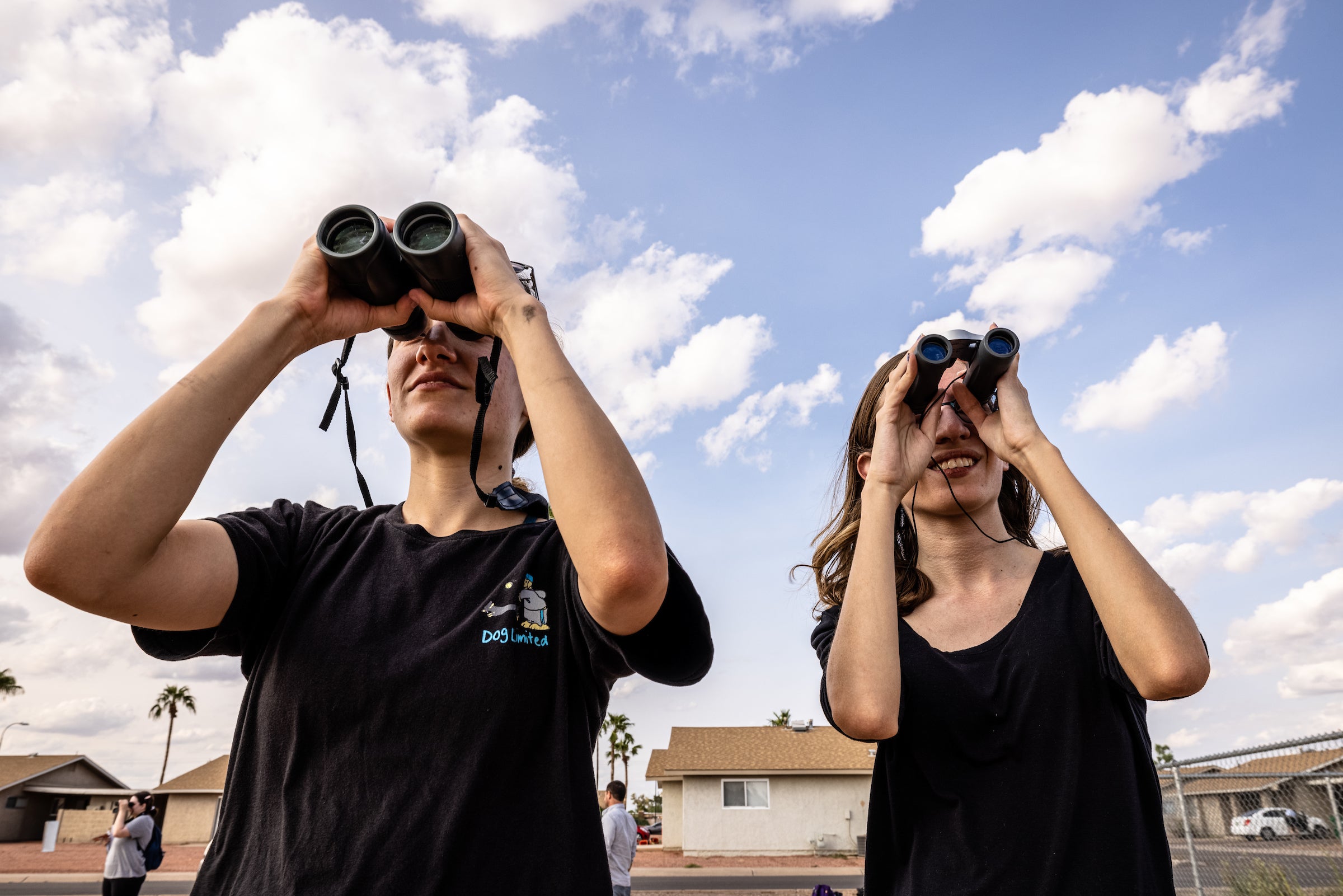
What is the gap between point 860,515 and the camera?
2617 mm

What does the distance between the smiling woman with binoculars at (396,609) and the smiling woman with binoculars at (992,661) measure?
872mm

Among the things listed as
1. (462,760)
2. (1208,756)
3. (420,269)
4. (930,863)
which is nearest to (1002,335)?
(930,863)

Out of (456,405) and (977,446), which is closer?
(456,405)

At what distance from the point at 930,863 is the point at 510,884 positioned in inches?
43.8

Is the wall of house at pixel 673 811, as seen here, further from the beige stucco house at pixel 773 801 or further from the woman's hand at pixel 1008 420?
the woman's hand at pixel 1008 420

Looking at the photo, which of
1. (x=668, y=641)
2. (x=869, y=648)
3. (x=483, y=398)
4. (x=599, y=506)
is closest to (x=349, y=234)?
(x=483, y=398)

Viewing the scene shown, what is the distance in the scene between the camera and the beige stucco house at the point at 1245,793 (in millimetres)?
5500

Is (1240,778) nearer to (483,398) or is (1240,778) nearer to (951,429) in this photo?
(951,429)

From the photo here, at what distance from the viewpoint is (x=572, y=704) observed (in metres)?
1.50

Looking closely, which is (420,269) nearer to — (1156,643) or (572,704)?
(572,704)

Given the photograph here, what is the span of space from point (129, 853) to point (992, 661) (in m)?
10.6

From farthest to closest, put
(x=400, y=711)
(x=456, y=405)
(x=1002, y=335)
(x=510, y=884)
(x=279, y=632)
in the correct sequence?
(x=1002, y=335), (x=456, y=405), (x=279, y=632), (x=400, y=711), (x=510, y=884)

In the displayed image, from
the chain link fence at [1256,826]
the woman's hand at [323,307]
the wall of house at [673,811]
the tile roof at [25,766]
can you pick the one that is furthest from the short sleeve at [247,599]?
the tile roof at [25,766]

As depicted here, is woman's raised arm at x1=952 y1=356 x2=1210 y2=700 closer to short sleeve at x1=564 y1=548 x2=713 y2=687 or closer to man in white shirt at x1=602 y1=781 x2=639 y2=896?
short sleeve at x1=564 y1=548 x2=713 y2=687
